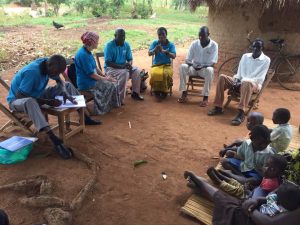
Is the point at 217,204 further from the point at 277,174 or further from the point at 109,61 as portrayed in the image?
the point at 109,61

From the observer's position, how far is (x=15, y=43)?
11.5 metres

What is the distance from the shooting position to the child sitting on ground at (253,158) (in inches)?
132

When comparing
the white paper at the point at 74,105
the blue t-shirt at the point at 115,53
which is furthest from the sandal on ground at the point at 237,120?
the white paper at the point at 74,105

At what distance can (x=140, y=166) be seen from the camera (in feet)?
13.8

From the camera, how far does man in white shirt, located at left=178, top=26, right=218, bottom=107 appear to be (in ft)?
21.1

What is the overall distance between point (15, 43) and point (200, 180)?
1025 cm

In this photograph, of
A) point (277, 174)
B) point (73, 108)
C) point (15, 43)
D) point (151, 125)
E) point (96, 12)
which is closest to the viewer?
point (277, 174)

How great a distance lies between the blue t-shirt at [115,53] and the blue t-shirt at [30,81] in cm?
209

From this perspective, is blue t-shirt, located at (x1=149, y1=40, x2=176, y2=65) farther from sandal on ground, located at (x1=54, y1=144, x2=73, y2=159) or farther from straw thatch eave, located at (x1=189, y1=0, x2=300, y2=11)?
sandal on ground, located at (x1=54, y1=144, x2=73, y2=159)

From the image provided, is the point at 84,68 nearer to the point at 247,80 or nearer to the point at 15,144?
the point at 15,144

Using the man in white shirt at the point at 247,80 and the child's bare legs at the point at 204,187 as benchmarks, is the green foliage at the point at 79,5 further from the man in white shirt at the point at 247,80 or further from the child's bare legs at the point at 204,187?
the child's bare legs at the point at 204,187

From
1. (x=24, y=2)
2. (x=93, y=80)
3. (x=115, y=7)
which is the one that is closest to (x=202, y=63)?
(x=93, y=80)

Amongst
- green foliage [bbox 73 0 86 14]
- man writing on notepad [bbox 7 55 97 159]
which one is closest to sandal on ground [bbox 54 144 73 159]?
man writing on notepad [bbox 7 55 97 159]

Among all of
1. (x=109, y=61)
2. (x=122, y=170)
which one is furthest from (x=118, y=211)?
(x=109, y=61)
